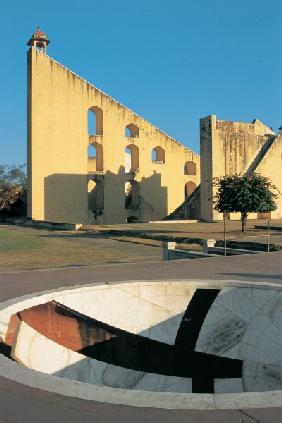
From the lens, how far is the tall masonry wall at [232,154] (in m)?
29.8

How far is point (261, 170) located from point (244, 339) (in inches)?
968

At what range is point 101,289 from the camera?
286 inches

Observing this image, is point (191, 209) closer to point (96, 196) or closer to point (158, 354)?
point (96, 196)

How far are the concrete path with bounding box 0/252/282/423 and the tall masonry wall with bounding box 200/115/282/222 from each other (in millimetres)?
18598

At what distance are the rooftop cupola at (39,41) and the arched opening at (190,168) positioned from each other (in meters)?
14.1

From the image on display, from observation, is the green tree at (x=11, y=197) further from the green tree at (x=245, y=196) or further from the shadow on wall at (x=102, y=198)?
the green tree at (x=245, y=196)

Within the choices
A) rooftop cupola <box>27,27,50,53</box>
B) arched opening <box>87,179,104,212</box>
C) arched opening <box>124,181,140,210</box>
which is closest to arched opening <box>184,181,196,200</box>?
arched opening <box>124,181,140,210</box>

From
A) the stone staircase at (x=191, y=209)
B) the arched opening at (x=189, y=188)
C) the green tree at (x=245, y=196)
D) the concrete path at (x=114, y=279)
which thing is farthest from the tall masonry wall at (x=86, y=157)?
the concrete path at (x=114, y=279)

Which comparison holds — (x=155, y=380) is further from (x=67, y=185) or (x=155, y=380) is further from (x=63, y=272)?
(x=67, y=185)

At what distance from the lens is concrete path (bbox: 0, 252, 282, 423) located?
2943mm

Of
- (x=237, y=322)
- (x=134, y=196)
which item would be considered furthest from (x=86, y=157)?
(x=237, y=322)

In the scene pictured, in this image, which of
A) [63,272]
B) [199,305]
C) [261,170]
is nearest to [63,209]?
[261,170]

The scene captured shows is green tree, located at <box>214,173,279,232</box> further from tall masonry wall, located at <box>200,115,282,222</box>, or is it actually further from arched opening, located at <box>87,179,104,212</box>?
arched opening, located at <box>87,179,104,212</box>

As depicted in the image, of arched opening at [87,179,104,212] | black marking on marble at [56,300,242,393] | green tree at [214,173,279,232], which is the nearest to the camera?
black marking on marble at [56,300,242,393]
